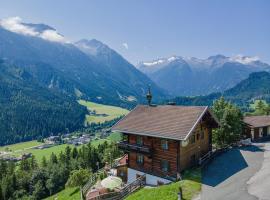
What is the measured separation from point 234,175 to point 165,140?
979 cm

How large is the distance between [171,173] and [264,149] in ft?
59.8

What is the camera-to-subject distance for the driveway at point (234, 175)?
30.0 meters

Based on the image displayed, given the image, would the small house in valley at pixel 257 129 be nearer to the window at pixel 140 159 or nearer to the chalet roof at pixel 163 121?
the chalet roof at pixel 163 121

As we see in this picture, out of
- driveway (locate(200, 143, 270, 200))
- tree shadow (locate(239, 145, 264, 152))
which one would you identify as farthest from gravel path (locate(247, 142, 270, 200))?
tree shadow (locate(239, 145, 264, 152))

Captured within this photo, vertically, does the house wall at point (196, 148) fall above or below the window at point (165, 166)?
above

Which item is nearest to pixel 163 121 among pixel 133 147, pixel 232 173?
pixel 133 147

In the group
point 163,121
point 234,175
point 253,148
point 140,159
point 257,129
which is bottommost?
point 234,175

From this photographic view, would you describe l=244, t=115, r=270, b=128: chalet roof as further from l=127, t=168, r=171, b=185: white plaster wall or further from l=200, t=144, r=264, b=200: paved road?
l=127, t=168, r=171, b=185: white plaster wall

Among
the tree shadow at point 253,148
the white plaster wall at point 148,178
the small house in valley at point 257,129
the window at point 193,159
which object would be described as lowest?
the white plaster wall at point 148,178

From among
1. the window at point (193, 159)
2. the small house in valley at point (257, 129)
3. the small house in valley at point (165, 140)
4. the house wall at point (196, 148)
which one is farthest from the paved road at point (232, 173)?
the small house in valley at point (257, 129)

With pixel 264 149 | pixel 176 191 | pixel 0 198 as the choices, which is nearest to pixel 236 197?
pixel 176 191

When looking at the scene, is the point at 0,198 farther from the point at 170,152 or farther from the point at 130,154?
the point at 170,152

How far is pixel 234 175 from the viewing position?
36062 mm

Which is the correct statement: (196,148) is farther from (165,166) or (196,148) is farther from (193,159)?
(165,166)
